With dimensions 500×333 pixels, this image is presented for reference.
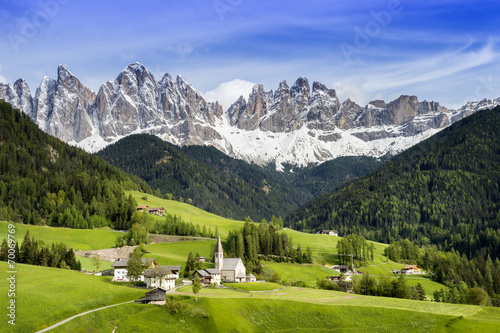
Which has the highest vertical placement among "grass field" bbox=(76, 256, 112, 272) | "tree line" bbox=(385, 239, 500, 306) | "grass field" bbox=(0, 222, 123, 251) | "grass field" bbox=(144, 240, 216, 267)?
"grass field" bbox=(0, 222, 123, 251)

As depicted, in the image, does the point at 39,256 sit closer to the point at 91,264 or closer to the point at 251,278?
the point at 91,264

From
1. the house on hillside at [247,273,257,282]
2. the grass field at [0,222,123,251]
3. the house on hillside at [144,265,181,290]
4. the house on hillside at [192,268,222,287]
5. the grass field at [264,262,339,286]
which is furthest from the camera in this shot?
the grass field at [0,222,123,251]

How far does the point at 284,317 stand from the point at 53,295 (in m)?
40.5

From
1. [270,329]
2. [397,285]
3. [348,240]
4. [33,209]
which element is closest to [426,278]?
[348,240]

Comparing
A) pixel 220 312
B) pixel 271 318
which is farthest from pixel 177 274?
pixel 271 318

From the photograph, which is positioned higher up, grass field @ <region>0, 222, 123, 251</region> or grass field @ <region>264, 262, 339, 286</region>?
grass field @ <region>0, 222, 123, 251</region>

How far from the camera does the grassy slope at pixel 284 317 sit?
8012 cm

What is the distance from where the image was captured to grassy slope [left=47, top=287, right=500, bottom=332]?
80.1 meters

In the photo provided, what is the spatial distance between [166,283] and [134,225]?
8088cm

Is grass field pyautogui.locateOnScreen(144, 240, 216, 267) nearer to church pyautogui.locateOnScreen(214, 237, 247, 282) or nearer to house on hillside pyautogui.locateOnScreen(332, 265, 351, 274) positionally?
church pyautogui.locateOnScreen(214, 237, 247, 282)

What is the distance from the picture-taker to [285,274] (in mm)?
149250

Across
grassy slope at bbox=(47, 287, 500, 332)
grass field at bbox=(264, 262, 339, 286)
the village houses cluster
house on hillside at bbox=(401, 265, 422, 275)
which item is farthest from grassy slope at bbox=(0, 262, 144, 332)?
house on hillside at bbox=(401, 265, 422, 275)

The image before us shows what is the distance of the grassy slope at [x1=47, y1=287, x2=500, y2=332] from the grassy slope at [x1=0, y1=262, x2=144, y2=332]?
426 cm

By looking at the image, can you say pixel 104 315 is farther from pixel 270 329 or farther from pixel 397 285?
pixel 397 285
